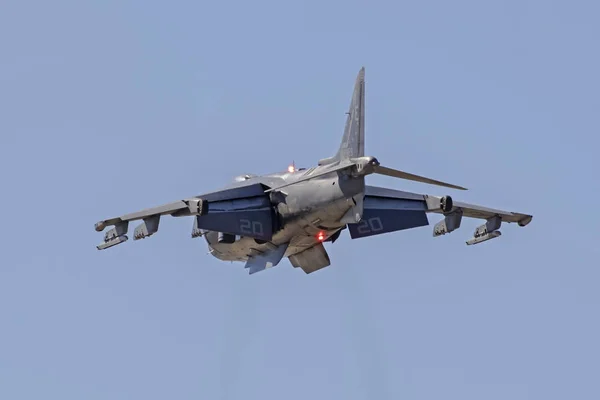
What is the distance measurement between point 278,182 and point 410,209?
6.83 m

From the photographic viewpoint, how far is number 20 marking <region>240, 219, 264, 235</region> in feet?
303

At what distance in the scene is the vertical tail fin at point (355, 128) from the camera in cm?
8962

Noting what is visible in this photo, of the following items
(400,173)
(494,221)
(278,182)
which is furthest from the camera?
(494,221)

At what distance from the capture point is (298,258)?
9731 cm

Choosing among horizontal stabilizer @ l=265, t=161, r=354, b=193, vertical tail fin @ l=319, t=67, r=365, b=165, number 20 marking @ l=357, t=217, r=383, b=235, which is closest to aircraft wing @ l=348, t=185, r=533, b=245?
number 20 marking @ l=357, t=217, r=383, b=235

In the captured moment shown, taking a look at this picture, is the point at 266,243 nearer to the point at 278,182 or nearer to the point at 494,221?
the point at 278,182

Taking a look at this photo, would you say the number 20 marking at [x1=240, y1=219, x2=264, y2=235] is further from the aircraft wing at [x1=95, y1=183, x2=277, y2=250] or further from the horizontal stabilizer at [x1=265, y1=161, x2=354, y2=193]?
the horizontal stabilizer at [x1=265, y1=161, x2=354, y2=193]

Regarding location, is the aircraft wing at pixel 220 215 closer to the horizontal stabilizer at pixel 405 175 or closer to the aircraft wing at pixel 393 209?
the aircraft wing at pixel 393 209

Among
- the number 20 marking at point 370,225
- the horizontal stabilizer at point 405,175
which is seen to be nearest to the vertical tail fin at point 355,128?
the horizontal stabilizer at point 405,175

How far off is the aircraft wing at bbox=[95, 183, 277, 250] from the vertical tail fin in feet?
16.0

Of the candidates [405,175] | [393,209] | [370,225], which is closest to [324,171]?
[405,175]

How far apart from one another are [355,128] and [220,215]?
25.3 ft

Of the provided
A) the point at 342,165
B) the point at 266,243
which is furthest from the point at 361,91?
the point at 266,243

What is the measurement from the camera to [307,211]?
91125 mm
